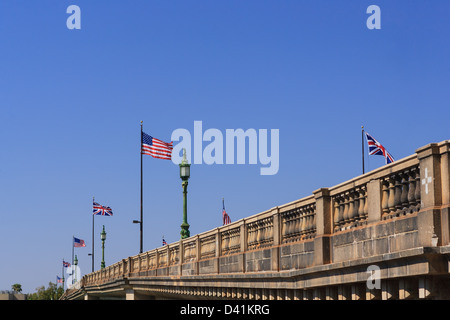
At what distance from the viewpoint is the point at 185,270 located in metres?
32.3

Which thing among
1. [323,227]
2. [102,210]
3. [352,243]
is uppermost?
[102,210]

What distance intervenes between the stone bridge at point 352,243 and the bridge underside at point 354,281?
17 mm

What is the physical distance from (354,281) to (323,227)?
2245mm

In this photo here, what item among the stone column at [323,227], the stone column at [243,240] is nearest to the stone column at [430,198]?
the stone column at [323,227]

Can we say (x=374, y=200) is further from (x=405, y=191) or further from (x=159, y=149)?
(x=159, y=149)

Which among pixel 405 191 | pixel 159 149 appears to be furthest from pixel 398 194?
pixel 159 149

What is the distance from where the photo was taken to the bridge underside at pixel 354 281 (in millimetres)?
12625

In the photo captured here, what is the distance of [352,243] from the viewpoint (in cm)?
1608

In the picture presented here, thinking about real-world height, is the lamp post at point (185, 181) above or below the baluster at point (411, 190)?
above

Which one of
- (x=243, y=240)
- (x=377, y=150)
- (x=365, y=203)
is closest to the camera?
(x=365, y=203)

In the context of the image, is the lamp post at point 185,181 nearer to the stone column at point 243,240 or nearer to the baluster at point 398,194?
the stone column at point 243,240

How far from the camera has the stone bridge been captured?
500 inches
